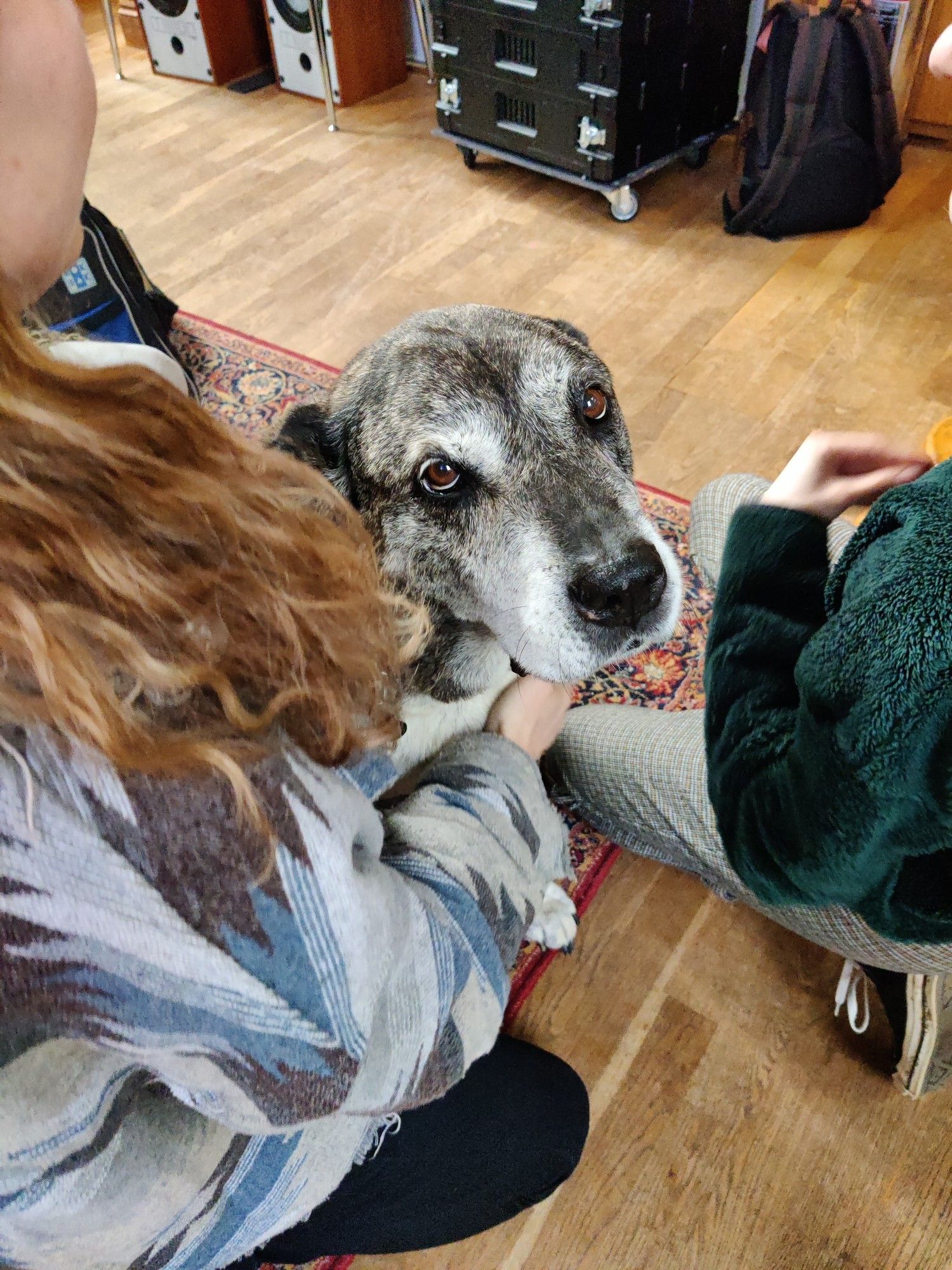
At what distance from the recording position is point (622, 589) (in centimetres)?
112

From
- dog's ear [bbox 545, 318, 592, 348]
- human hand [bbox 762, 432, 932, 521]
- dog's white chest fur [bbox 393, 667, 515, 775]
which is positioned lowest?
dog's white chest fur [bbox 393, 667, 515, 775]

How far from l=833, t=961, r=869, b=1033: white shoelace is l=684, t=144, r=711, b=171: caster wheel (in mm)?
3515

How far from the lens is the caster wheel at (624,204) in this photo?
10.9ft

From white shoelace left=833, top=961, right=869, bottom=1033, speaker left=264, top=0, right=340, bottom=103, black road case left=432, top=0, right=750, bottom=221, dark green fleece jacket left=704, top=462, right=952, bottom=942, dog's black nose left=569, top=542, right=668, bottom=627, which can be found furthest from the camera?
speaker left=264, top=0, right=340, bottom=103

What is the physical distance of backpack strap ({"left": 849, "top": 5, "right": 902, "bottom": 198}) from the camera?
9.44ft

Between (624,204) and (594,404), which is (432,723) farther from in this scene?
(624,204)

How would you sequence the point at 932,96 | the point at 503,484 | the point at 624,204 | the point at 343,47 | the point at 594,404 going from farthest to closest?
the point at 343,47, the point at 932,96, the point at 624,204, the point at 594,404, the point at 503,484

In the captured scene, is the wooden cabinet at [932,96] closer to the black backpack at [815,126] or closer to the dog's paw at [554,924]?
the black backpack at [815,126]

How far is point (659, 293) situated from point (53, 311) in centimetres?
225

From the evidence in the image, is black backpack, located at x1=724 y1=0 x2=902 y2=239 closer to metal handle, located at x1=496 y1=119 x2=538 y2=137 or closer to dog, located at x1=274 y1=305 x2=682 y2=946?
metal handle, located at x1=496 y1=119 x2=538 y2=137

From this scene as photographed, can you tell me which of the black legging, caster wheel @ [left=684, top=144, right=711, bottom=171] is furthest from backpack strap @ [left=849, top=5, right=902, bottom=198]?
the black legging

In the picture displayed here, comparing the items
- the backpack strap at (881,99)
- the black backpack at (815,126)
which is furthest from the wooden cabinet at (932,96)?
the black backpack at (815,126)

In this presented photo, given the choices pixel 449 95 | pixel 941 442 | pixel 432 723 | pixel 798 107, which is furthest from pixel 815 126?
pixel 432 723

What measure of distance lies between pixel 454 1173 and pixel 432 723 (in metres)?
0.63
